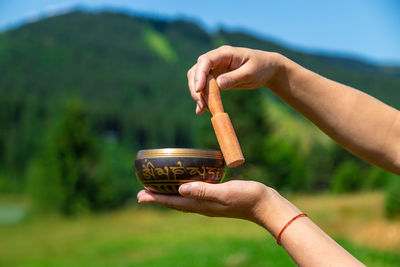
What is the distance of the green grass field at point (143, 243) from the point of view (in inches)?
338

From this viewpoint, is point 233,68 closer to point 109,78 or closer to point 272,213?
point 272,213

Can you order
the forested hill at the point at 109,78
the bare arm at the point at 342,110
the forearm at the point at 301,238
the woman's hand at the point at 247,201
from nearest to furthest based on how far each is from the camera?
the forearm at the point at 301,238 → the woman's hand at the point at 247,201 → the bare arm at the point at 342,110 → the forested hill at the point at 109,78

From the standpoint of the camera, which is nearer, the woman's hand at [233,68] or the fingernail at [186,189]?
the fingernail at [186,189]

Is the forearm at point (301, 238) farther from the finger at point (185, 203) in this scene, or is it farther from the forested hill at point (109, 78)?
the forested hill at point (109, 78)

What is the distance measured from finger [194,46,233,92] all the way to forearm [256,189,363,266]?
22.5 inches

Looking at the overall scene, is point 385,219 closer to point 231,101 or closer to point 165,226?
point 165,226

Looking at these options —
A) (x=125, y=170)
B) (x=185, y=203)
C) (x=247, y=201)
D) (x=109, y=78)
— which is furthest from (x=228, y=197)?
(x=109, y=78)

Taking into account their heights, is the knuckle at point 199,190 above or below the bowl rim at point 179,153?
below

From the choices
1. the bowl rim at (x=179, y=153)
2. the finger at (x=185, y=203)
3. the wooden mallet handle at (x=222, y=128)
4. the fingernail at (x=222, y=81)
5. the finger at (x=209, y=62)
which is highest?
the finger at (x=209, y=62)

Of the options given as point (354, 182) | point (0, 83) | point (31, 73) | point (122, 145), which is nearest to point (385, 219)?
point (354, 182)

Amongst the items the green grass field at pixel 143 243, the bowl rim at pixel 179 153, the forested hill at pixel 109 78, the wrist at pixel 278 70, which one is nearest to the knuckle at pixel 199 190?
the bowl rim at pixel 179 153

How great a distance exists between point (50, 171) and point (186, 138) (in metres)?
32.1

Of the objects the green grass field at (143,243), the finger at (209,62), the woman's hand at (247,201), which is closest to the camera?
the woman's hand at (247,201)

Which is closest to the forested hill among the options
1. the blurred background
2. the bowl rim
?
the blurred background
